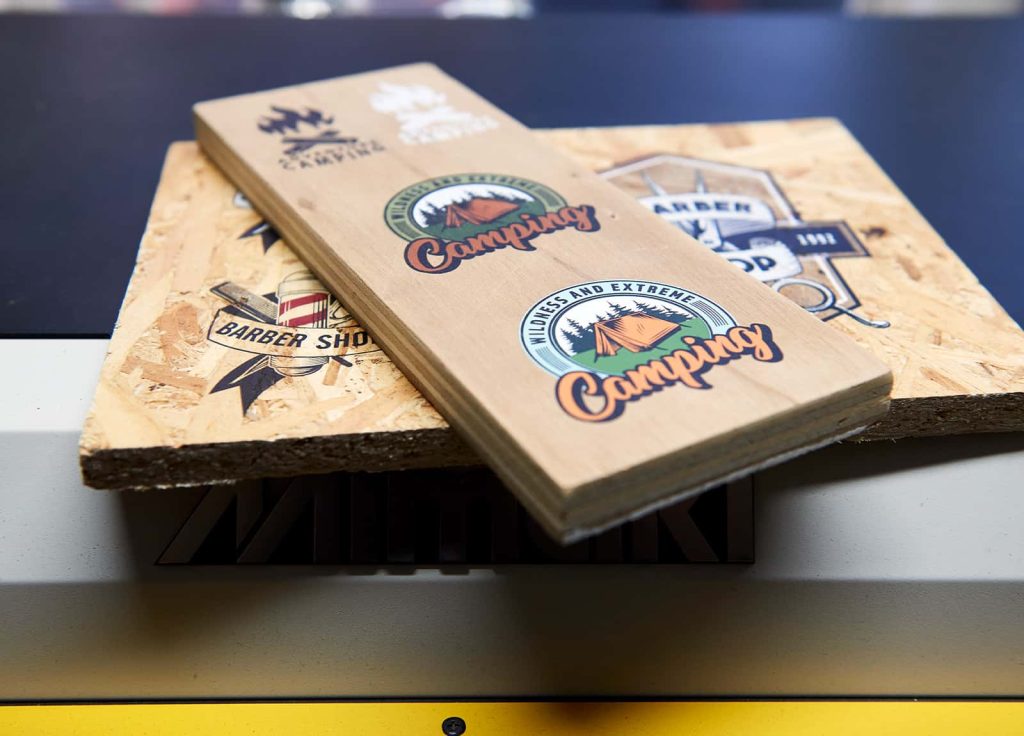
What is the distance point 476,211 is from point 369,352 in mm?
167

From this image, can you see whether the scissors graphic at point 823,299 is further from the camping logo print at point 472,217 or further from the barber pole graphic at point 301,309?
the barber pole graphic at point 301,309

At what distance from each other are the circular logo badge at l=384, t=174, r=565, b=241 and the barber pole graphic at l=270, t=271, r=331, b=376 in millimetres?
81

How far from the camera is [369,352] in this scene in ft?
2.68

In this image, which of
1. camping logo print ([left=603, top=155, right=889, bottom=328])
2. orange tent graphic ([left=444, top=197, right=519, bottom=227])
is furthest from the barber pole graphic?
camping logo print ([left=603, top=155, right=889, bottom=328])

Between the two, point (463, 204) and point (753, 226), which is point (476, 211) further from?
point (753, 226)

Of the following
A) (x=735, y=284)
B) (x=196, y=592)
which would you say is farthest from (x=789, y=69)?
(x=196, y=592)

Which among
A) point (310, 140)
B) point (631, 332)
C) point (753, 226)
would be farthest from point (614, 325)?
point (310, 140)

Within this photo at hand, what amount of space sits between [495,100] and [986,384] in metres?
0.73

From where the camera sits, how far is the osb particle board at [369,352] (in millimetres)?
732

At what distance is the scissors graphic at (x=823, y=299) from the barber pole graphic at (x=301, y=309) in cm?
36

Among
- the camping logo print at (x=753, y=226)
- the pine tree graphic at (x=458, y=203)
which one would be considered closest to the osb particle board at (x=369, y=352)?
the camping logo print at (x=753, y=226)

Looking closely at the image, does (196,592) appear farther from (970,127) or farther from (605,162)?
(970,127)

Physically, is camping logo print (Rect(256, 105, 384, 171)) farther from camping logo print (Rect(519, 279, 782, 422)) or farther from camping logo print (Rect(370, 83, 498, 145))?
camping logo print (Rect(519, 279, 782, 422))

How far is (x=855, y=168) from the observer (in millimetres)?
1123
